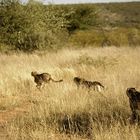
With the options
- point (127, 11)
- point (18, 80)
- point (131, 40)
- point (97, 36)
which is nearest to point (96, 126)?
point (18, 80)

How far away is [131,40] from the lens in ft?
115

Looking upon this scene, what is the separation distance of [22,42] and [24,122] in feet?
47.3

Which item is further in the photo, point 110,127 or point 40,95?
point 40,95

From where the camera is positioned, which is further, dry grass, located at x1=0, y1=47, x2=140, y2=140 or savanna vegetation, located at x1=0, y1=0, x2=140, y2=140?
savanna vegetation, located at x1=0, y1=0, x2=140, y2=140

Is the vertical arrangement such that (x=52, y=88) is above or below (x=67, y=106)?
above

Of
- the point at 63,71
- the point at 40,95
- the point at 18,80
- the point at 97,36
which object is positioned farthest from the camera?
the point at 97,36

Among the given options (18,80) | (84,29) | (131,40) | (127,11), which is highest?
(127,11)

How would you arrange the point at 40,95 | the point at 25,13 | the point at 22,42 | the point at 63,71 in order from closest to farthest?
1. the point at 40,95
2. the point at 63,71
3. the point at 25,13
4. the point at 22,42

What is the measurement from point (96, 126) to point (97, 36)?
101ft

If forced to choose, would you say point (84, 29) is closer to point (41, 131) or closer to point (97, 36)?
point (97, 36)

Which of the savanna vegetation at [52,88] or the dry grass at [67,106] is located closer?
the dry grass at [67,106]

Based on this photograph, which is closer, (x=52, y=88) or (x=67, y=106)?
(x=67, y=106)

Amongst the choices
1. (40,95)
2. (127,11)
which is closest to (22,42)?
(40,95)

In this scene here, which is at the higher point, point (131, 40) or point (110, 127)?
point (131, 40)
